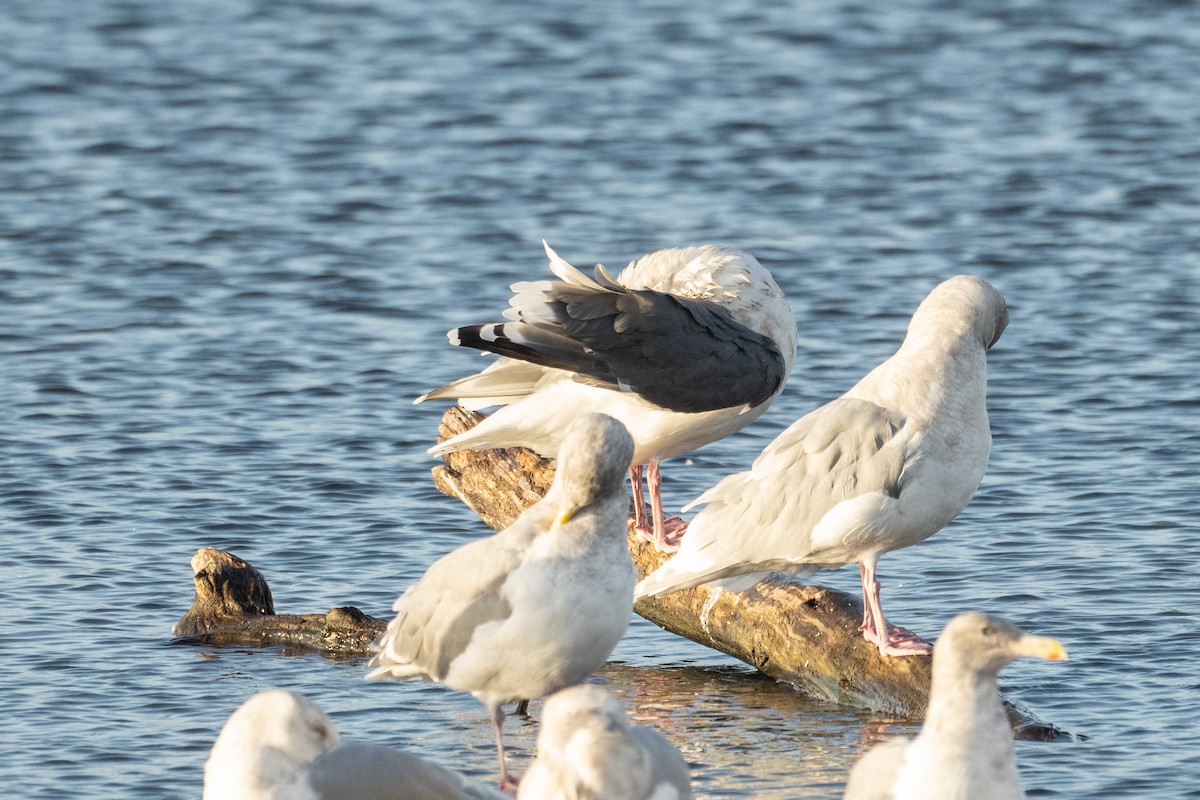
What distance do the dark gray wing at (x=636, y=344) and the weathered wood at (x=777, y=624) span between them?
1.85ft

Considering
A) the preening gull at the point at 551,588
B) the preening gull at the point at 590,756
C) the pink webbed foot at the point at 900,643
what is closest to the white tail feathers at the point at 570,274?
the pink webbed foot at the point at 900,643

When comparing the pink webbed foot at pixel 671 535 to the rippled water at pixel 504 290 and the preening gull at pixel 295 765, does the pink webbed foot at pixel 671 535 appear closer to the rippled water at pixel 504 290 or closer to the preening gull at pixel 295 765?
the rippled water at pixel 504 290

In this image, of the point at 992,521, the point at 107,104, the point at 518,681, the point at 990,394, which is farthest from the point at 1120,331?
the point at 107,104

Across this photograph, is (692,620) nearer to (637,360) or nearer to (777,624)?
(777,624)

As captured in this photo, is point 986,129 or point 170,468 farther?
point 986,129

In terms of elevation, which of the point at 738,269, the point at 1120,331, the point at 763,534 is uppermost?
the point at 738,269

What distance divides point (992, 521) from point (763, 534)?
335cm

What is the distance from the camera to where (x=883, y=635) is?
26.9ft

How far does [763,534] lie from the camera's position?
8.20 metres

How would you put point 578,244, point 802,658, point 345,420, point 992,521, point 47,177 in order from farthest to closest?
point 47,177 < point 578,244 < point 345,420 < point 992,521 < point 802,658

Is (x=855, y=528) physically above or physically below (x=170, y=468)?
above

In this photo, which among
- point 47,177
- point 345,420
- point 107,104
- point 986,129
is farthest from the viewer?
point 107,104

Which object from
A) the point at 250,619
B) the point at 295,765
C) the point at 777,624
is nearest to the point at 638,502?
the point at 777,624

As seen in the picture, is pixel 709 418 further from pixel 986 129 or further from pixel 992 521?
pixel 986 129
